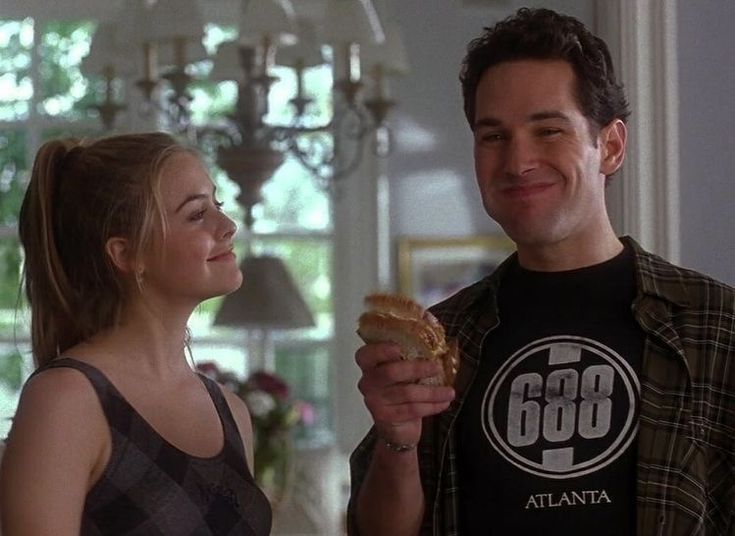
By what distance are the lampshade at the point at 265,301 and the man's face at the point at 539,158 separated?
2.58 metres

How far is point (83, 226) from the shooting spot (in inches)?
62.4

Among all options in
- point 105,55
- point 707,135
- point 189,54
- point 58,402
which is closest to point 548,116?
point 707,135

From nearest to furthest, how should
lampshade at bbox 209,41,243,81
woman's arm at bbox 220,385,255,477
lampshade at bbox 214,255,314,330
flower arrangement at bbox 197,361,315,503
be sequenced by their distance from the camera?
woman's arm at bbox 220,385,255,477
lampshade at bbox 209,41,243,81
flower arrangement at bbox 197,361,315,503
lampshade at bbox 214,255,314,330

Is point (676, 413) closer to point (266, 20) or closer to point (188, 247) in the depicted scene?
point (188, 247)

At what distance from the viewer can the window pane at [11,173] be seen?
4793mm

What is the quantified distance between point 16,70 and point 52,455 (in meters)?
3.63

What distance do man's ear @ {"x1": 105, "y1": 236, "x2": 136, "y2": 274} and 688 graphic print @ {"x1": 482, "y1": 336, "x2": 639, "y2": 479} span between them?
0.43m

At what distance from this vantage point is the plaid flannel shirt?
1468 mm

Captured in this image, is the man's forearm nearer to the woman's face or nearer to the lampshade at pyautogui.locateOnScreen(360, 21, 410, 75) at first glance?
the woman's face

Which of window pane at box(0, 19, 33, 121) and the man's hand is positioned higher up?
window pane at box(0, 19, 33, 121)

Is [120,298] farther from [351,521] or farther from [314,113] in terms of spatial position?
[314,113]

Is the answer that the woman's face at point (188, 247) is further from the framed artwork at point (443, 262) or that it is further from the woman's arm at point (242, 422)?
the framed artwork at point (443, 262)

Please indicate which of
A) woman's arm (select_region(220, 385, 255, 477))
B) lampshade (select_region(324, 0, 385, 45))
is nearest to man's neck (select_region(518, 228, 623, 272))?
woman's arm (select_region(220, 385, 255, 477))

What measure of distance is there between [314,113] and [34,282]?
3.28 m
